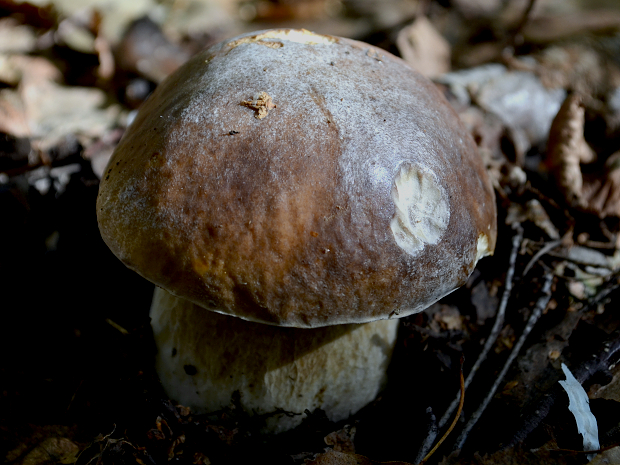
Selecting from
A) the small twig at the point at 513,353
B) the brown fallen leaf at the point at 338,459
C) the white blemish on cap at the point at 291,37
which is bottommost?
the brown fallen leaf at the point at 338,459

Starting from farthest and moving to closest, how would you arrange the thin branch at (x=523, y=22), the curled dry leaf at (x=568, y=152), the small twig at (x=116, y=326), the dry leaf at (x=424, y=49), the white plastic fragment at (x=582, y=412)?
the thin branch at (x=523, y=22), the dry leaf at (x=424, y=49), the curled dry leaf at (x=568, y=152), the small twig at (x=116, y=326), the white plastic fragment at (x=582, y=412)

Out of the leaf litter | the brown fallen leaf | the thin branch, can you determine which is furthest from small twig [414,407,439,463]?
the thin branch

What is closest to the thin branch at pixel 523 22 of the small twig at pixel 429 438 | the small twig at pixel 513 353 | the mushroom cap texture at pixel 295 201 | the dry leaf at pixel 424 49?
the dry leaf at pixel 424 49

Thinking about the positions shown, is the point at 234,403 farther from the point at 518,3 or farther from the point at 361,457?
the point at 518,3

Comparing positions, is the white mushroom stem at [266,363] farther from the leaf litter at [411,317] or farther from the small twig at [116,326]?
the small twig at [116,326]

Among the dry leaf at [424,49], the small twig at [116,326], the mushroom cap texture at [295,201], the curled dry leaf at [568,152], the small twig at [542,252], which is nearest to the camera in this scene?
the mushroom cap texture at [295,201]

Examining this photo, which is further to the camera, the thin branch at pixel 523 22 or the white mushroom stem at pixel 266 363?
the thin branch at pixel 523 22

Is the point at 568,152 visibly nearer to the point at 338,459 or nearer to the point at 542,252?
the point at 542,252
